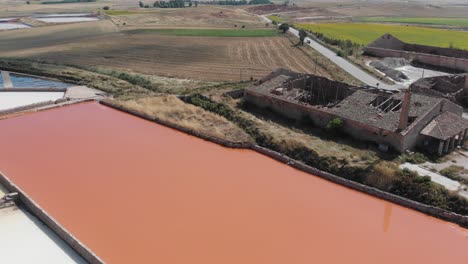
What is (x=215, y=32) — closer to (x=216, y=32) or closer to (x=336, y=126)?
(x=216, y=32)

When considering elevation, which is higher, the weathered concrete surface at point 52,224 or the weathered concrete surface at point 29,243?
the weathered concrete surface at point 52,224

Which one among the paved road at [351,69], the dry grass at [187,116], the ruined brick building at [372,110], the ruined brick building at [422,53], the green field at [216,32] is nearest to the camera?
the ruined brick building at [372,110]

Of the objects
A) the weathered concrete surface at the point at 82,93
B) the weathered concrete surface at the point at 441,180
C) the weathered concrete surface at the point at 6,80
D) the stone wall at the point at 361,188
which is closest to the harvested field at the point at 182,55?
the weathered concrete surface at the point at 6,80

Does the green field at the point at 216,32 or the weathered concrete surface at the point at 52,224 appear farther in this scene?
the green field at the point at 216,32

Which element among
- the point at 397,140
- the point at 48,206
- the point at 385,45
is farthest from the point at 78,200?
the point at 385,45

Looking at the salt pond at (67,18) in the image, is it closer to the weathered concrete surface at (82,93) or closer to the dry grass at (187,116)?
the weathered concrete surface at (82,93)

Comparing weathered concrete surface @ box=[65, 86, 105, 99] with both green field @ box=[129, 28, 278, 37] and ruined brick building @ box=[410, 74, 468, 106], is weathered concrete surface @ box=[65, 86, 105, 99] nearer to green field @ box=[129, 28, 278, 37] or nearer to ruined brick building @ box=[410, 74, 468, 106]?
ruined brick building @ box=[410, 74, 468, 106]

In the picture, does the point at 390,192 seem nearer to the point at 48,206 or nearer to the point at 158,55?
the point at 48,206
